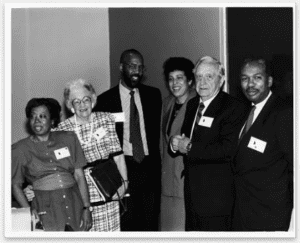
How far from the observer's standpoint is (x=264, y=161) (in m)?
3.55

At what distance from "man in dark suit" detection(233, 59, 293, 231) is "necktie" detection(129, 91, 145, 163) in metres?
1.35

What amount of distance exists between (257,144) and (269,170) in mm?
184

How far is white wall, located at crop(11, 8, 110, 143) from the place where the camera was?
5.53 metres

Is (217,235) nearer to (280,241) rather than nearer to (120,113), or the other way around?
(280,241)

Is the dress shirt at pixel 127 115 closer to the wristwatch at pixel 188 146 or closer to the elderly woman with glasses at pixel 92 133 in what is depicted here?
the elderly woman with glasses at pixel 92 133

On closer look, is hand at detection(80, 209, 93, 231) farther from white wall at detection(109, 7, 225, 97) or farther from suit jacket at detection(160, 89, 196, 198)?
white wall at detection(109, 7, 225, 97)

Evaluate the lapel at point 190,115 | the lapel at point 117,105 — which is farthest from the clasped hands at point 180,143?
the lapel at point 117,105

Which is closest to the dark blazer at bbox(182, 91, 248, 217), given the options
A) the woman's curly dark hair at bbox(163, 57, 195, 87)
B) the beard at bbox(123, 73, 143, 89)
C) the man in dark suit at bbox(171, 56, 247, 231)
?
the man in dark suit at bbox(171, 56, 247, 231)

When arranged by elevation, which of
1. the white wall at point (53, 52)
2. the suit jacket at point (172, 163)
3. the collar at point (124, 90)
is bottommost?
the suit jacket at point (172, 163)

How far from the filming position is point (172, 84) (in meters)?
4.49

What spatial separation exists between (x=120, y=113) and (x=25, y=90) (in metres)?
1.22

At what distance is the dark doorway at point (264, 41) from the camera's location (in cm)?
409

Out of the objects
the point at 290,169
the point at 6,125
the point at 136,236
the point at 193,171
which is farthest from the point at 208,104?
the point at 6,125

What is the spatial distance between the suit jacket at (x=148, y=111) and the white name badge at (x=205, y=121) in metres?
1.17
